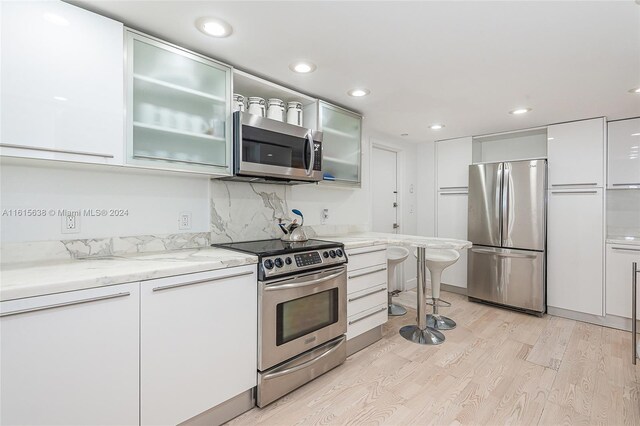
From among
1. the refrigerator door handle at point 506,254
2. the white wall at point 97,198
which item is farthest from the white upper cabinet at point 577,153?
the white wall at point 97,198

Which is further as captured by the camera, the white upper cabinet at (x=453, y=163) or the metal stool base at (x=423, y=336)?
the white upper cabinet at (x=453, y=163)

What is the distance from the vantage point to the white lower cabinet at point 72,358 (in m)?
1.14

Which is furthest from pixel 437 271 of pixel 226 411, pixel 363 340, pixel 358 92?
pixel 226 411

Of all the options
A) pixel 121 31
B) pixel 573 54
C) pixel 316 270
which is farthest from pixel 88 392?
pixel 573 54

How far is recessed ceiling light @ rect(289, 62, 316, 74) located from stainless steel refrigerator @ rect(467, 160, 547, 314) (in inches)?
106

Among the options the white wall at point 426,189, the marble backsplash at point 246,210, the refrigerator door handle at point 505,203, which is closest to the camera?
the marble backsplash at point 246,210

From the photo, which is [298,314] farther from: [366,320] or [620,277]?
[620,277]

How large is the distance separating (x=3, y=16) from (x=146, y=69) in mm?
566

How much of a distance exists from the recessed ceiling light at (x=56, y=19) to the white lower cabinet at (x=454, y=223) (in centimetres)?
425

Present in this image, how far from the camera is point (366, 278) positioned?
264 centimetres

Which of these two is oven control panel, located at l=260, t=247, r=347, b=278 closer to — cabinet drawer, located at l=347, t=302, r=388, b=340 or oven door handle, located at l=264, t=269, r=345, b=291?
oven door handle, located at l=264, t=269, r=345, b=291

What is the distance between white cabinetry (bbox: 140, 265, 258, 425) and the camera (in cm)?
146

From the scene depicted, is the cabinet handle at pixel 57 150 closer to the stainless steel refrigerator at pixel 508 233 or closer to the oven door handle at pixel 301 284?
the oven door handle at pixel 301 284

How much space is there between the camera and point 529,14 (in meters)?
1.54
